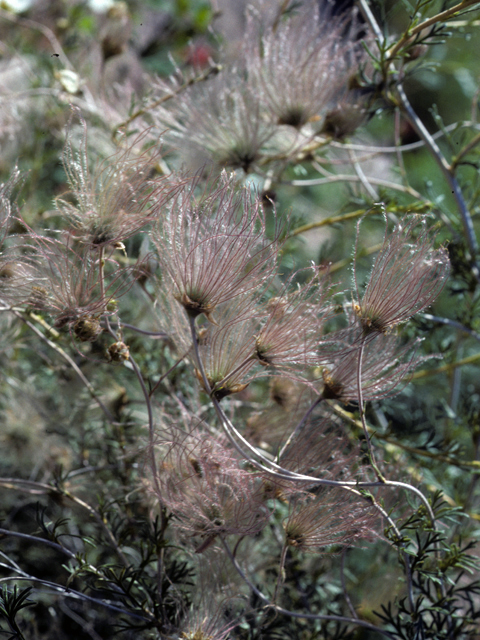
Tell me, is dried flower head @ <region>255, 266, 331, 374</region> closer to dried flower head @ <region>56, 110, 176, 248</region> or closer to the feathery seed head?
dried flower head @ <region>56, 110, 176, 248</region>

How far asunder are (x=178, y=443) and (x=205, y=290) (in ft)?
0.58

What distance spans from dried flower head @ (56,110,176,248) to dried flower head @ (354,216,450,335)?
210mm

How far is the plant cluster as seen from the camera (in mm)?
502

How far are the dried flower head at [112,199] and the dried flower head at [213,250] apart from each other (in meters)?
0.02

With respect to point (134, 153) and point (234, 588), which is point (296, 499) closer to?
point (234, 588)

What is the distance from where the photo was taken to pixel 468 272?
2.54 ft

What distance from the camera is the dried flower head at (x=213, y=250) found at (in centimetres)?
47

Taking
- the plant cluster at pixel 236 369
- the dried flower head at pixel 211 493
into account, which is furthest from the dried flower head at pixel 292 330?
the dried flower head at pixel 211 493

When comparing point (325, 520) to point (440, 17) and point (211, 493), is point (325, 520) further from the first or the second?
point (440, 17)

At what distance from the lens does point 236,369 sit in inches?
19.0

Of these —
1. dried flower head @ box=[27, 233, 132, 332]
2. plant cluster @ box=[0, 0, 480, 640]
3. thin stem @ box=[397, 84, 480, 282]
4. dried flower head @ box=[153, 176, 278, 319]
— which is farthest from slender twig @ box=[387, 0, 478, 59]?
dried flower head @ box=[27, 233, 132, 332]

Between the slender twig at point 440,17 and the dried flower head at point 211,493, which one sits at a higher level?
the slender twig at point 440,17

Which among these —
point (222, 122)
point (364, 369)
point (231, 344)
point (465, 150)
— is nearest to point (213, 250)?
point (231, 344)

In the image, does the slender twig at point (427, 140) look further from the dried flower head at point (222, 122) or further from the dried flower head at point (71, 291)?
the dried flower head at point (71, 291)
